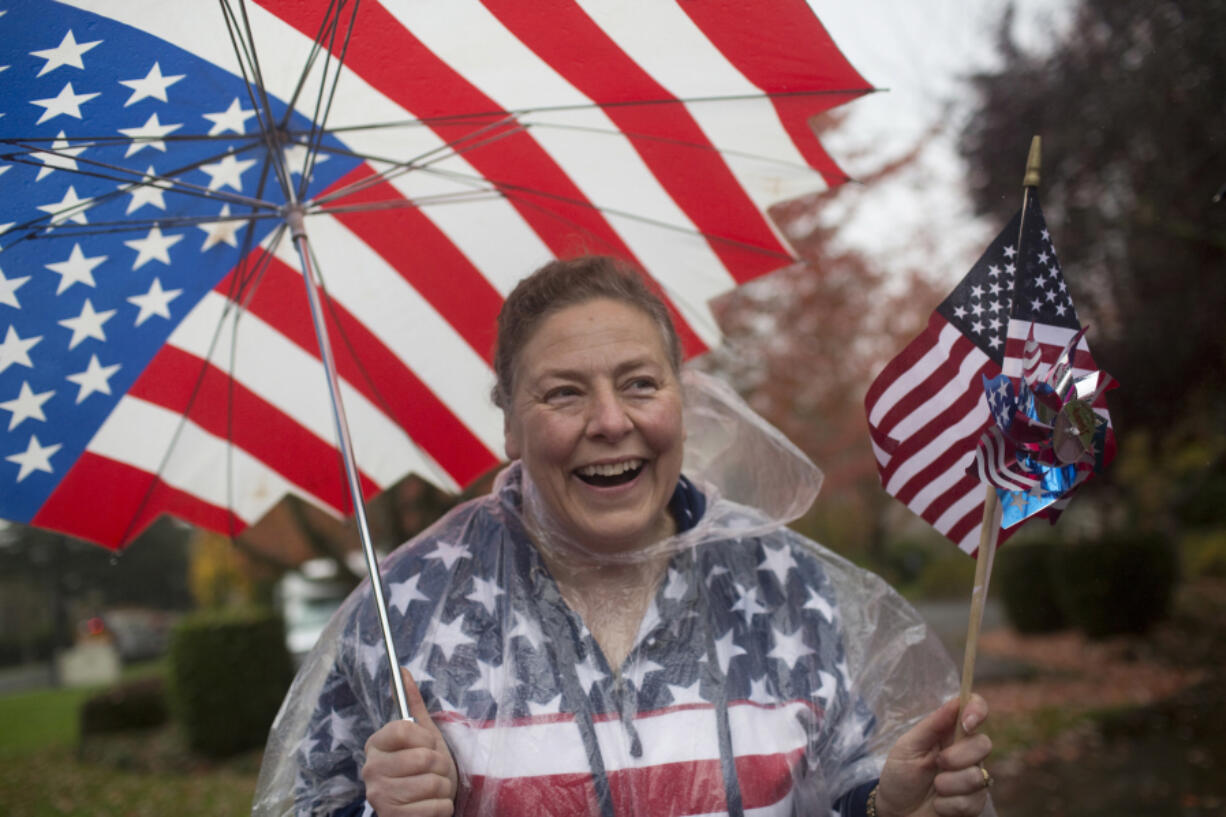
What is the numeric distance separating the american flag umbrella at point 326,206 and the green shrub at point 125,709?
9.76 meters

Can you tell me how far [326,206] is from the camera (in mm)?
2449

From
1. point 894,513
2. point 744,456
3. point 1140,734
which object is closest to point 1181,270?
point 1140,734

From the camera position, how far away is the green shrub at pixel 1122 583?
35.4 feet

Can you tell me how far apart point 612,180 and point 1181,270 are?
24.5ft

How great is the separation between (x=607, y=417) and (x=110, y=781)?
27.0ft

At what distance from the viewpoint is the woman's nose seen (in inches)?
74.6

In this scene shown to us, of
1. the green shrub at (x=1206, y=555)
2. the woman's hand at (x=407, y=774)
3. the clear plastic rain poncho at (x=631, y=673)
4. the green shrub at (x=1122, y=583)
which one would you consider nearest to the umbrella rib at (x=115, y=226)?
the clear plastic rain poncho at (x=631, y=673)

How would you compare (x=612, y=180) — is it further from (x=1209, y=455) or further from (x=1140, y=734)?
(x=1209, y=455)

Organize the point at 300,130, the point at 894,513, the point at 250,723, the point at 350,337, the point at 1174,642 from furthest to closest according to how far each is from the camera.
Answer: the point at 894,513, the point at 1174,642, the point at 250,723, the point at 350,337, the point at 300,130

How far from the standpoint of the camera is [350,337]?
262cm

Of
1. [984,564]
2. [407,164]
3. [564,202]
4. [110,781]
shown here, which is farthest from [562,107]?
[110,781]

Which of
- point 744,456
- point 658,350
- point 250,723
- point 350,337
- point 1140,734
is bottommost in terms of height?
point 1140,734

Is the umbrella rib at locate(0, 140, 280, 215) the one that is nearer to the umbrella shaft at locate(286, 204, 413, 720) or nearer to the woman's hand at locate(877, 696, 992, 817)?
the umbrella shaft at locate(286, 204, 413, 720)

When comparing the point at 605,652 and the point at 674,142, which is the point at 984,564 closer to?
the point at 605,652
